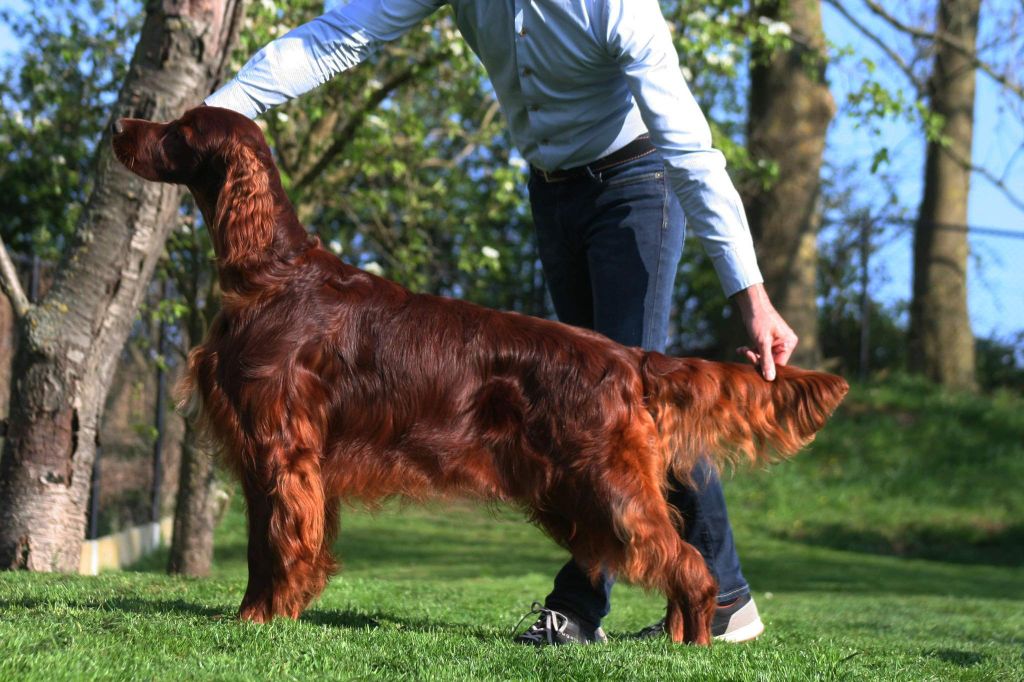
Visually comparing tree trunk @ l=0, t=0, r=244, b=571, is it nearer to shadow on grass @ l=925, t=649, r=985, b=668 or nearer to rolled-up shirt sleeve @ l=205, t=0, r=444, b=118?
rolled-up shirt sleeve @ l=205, t=0, r=444, b=118

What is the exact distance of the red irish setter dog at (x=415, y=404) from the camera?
10.2 ft

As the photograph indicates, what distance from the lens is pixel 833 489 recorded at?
11906 mm

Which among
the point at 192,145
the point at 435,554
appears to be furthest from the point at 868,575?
the point at 192,145

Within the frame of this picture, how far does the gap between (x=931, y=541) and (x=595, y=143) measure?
8.41 meters

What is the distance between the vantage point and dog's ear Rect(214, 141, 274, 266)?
3209mm

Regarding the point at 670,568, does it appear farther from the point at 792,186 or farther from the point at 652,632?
the point at 792,186

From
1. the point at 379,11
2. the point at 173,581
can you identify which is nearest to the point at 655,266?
the point at 379,11

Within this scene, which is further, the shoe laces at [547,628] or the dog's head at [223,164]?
the shoe laces at [547,628]

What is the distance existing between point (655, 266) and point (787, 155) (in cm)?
961

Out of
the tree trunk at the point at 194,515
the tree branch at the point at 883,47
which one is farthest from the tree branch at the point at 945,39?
the tree trunk at the point at 194,515

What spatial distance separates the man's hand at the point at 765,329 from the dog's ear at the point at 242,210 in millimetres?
1318

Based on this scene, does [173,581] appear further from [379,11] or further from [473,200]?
[473,200]

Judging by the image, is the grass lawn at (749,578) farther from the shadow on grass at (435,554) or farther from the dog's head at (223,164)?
the dog's head at (223,164)

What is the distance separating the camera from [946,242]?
1359cm
